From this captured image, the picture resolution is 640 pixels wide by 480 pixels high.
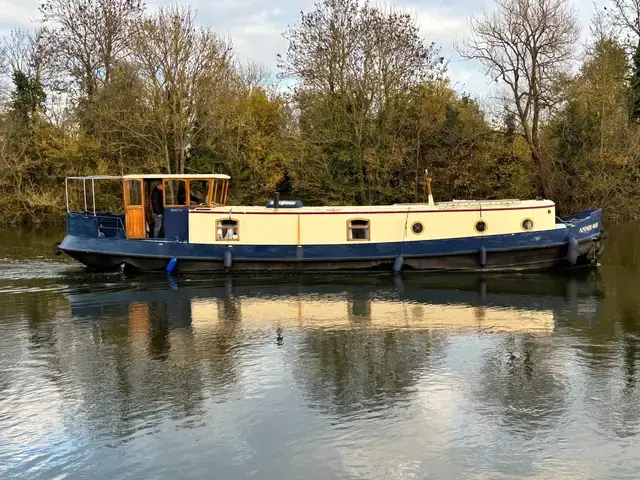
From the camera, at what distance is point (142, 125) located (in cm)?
2741

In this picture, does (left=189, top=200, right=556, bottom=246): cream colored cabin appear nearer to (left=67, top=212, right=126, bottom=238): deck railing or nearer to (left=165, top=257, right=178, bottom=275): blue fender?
(left=165, top=257, right=178, bottom=275): blue fender

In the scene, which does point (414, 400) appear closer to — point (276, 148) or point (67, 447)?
point (67, 447)

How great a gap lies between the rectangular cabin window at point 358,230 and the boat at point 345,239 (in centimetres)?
3

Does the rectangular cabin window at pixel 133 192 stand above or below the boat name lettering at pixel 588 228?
above

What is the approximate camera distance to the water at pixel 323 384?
632 centimetres

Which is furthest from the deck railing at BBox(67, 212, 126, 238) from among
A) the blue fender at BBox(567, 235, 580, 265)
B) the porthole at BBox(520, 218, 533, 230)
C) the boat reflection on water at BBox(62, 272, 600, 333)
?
the blue fender at BBox(567, 235, 580, 265)

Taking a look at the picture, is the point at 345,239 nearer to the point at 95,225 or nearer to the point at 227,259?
the point at 227,259

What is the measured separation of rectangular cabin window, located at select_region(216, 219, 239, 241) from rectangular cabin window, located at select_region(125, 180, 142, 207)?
7.69 ft

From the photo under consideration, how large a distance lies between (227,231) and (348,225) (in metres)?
3.22

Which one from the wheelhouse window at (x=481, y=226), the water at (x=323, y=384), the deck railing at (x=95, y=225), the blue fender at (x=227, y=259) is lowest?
the water at (x=323, y=384)

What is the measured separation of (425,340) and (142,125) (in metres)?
20.6

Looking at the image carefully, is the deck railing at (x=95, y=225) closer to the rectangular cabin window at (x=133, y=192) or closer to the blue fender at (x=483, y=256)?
the rectangular cabin window at (x=133, y=192)

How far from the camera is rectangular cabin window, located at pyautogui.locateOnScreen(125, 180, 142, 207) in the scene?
17000mm

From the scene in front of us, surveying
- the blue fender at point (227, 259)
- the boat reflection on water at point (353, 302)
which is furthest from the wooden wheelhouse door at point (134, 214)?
the blue fender at point (227, 259)
